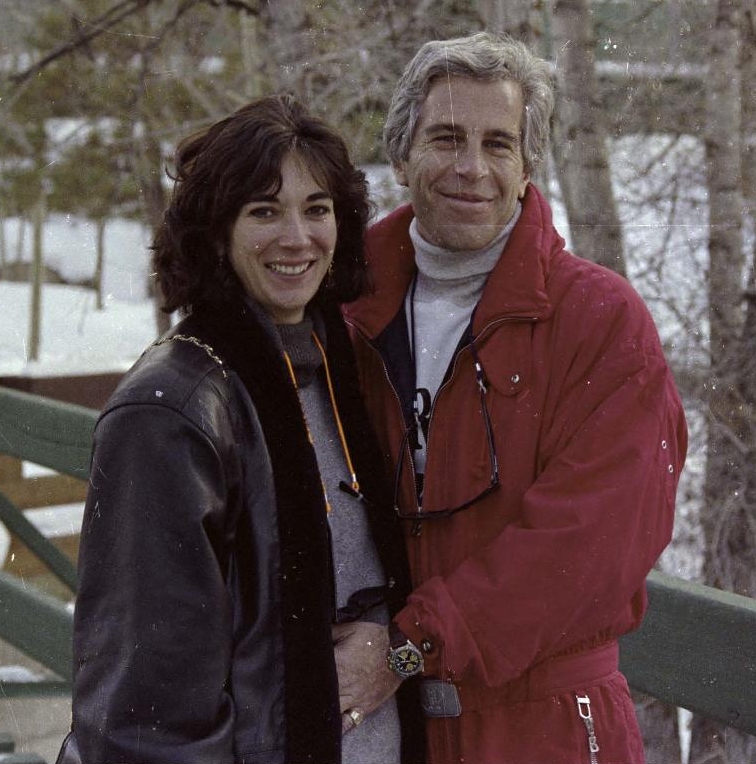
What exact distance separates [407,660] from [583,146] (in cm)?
377

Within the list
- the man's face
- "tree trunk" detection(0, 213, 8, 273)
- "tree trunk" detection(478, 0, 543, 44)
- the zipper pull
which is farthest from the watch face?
"tree trunk" detection(0, 213, 8, 273)

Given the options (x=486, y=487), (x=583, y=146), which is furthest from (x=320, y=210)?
(x=583, y=146)

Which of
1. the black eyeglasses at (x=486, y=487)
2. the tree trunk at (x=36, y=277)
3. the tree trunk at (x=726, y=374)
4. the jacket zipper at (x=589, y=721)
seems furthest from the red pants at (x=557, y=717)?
the tree trunk at (x=36, y=277)

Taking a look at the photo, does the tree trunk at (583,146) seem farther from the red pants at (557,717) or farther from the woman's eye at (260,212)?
the woman's eye at (260,212)

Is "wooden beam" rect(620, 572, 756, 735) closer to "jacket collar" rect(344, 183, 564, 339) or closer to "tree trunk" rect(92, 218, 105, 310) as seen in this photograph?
"jacket collar" rect(344, 183, 564, 339)

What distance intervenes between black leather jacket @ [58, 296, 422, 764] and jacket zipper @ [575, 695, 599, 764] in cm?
46

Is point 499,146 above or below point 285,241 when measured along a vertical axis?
above

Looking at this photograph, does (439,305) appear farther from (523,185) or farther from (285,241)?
(285,241)

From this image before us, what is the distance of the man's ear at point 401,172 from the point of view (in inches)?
91.0

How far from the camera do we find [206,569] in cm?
159

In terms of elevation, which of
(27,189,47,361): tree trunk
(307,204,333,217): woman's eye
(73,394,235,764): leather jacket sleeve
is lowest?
(27,189,47,361): tree trunk

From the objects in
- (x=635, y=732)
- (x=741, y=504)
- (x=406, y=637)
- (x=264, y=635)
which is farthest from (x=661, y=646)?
(x=741, y=504)

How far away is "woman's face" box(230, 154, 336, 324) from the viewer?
183 centimetres

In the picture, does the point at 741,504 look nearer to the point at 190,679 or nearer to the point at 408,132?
the point at 408,132
